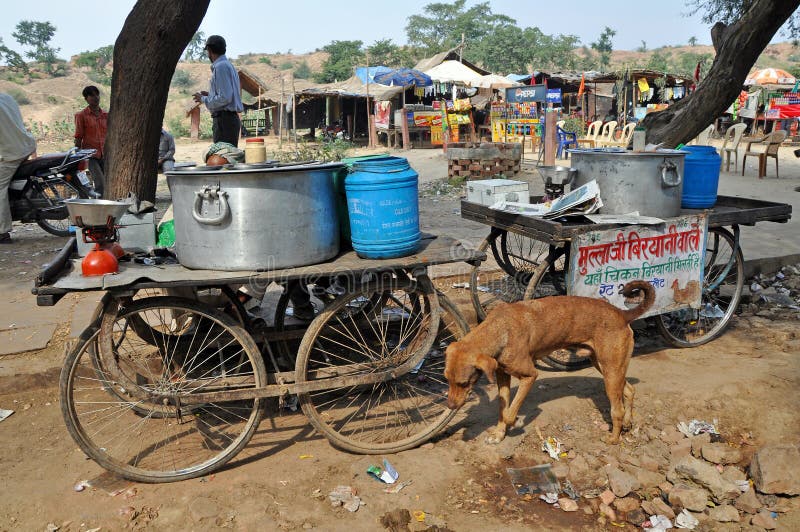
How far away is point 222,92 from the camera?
6.18 meters

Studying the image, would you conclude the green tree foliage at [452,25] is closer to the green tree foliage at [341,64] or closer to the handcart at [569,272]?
the green tree foliage at [341,64]

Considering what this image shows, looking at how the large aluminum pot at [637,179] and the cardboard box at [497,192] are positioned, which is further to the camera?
the cardboard box at [497,192]

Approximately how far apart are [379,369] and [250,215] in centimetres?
113

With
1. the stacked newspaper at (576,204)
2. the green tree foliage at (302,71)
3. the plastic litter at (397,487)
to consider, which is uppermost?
the green tree foliage at (302,71)

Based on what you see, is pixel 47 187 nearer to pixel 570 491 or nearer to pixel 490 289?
pixel 490 289

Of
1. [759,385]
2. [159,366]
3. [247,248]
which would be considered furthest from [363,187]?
[759,385]

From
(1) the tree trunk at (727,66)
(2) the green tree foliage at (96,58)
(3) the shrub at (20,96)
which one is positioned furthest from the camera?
(2) the green tree foliage at (96,58)

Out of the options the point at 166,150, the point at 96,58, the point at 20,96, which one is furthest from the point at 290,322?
the point at 96,58

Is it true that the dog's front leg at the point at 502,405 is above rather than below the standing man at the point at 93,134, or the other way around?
below

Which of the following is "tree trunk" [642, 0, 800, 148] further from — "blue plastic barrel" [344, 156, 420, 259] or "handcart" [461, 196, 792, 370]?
"blue plastic barrel" [344, 156, 420, 259]

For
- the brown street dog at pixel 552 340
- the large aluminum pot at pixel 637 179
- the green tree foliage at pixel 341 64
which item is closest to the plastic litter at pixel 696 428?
the brown street dog at pixel 552 340

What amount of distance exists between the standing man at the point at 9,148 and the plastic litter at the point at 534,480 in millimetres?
7407

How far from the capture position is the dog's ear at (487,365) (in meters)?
2.81

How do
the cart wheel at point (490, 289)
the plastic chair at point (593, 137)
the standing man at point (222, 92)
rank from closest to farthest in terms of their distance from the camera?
the cart wheel at point (490, 289) → the standing man at point (222, 92) → the plastic chair at point (593, 137)
